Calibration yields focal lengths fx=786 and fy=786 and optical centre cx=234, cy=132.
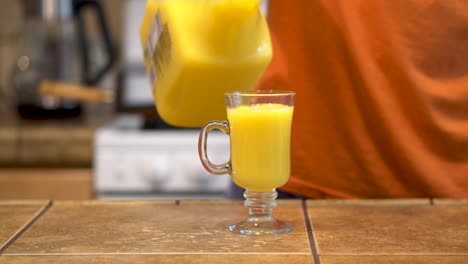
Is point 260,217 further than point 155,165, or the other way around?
point 155,165

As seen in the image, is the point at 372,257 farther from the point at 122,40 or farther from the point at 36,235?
the point at 122,40

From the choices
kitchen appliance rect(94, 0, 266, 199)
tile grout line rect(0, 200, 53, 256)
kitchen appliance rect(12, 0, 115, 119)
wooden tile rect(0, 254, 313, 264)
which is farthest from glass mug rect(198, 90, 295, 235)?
kitchen appliance rect(12, 0, 115, 119)

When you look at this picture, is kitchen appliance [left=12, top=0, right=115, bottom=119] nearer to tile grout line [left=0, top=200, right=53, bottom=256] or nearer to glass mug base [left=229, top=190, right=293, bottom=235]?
tile grout line [left=0, top=200, right=53, bottom=256]

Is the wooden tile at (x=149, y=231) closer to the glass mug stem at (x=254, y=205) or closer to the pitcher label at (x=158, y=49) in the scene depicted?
the glass mug stem at (x=254, y=205)

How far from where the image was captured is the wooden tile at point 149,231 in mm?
865

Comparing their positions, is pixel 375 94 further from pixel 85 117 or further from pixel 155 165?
pixel 85 117

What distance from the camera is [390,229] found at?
0.95m

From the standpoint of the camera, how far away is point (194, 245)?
2.87 feet

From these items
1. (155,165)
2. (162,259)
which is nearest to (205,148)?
(162,259)

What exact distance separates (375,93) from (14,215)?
560mm

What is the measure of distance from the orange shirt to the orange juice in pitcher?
0.24 metres

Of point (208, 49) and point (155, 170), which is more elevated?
point (208, 49)

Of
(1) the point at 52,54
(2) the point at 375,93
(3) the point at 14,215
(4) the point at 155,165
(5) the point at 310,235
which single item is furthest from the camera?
(1) the point at 52,54

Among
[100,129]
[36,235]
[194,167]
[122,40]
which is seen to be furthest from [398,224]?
[122,40]
